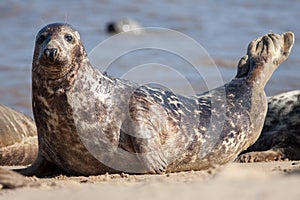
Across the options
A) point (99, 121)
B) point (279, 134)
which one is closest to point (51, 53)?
point (99, 121)

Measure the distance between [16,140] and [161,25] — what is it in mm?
8700

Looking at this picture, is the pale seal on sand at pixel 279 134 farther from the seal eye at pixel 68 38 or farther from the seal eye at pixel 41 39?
the seal eye at pixel 41 39

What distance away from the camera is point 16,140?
7551mm

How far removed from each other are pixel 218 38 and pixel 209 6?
3.65 metres

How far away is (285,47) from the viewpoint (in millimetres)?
7961

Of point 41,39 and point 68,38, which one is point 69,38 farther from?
point 41,39

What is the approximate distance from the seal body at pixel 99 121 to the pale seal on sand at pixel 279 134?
1049 mm

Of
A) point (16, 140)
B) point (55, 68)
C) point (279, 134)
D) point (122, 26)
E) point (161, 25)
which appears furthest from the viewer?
point (122, 26)

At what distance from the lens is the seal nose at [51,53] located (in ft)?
18.8

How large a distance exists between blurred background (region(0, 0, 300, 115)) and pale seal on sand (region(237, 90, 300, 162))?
2.30 meters

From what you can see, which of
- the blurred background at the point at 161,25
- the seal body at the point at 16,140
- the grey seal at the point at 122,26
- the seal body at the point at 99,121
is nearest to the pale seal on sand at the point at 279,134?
the seal body at the point at 99,121

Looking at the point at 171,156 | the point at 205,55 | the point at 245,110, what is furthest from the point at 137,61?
the point at 171,156

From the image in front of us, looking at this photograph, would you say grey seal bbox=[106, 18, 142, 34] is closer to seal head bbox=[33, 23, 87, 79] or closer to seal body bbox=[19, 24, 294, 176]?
seal body bbox=[19, 24, 294, 176]

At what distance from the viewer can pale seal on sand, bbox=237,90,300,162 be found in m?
7.53
